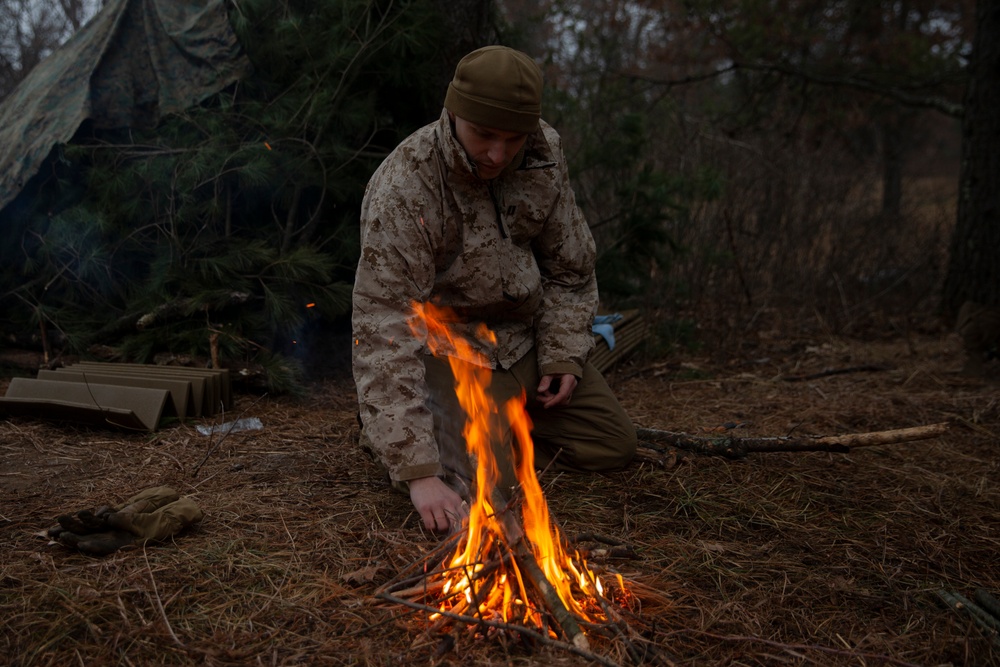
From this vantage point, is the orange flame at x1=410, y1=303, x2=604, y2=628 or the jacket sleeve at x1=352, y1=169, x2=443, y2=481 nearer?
the orange flame at x1=410, y1=303, x2=604, y2=628

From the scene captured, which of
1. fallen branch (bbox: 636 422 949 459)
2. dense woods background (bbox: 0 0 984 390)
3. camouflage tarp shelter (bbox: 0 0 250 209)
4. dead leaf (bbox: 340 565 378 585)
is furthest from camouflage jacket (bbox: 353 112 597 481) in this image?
camouflage tarp shelter (bbox: 0 0 250 209)

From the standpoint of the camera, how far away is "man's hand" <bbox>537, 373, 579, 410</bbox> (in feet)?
11.1

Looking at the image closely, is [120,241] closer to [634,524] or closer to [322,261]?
[322,261]

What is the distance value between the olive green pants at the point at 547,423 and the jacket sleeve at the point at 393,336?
41cm

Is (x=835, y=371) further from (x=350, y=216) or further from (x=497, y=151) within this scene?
(x=497, y=151)

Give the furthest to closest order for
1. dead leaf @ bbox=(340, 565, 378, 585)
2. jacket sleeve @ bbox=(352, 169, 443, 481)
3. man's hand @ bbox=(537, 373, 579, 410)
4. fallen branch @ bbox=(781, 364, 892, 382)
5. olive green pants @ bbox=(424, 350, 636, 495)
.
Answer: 1. fallen branch @ bbox=(781, 364, 892, 382)
2. man's hand @ bbox=(537, 373, 579, 410)
3. olive green pants @ bbox=(424, 350, 636, 495)
4. jacket sleeve @ bbox=(352, 169, 443, 481)
5. dead leaf @ bbox=(340, 565, 378, 585)

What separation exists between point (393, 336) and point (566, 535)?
0.93m

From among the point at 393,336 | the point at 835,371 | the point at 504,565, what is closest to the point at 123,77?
the point at 393,336

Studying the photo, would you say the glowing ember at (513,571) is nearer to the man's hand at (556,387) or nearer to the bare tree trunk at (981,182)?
the man's hand at (556,387)

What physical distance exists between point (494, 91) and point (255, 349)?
9.72ft

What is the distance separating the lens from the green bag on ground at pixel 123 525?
2523 mm

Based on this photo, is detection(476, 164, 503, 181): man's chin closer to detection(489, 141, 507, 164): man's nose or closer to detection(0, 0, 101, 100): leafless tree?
detection(489, 141, 507, 164): man's nose

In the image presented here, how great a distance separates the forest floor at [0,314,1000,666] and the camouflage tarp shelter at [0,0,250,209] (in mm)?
2383

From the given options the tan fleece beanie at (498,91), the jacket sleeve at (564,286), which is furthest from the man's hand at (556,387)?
the tan fleece beanie at (498,91)
